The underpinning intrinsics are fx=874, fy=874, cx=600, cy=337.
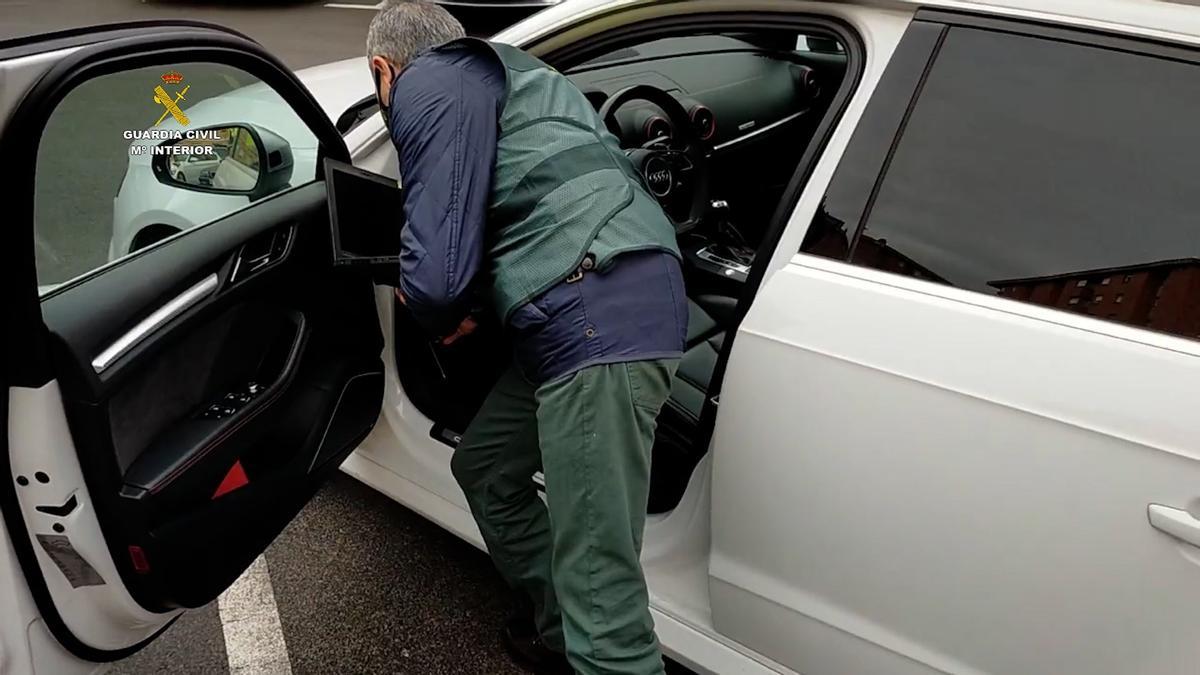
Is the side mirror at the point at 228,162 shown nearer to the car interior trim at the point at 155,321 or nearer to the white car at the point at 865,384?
the white car at the point at 865,384

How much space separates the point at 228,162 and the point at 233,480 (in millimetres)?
901

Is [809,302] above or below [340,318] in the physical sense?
above

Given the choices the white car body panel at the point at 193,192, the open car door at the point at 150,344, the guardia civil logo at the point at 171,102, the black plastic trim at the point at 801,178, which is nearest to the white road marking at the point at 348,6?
the guardia civil logo at the point at 171,102

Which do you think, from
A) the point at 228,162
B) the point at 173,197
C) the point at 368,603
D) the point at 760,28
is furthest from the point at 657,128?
the point at 368,603

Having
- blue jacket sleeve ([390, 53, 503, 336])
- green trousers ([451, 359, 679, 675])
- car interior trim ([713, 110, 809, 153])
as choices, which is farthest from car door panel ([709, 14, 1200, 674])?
car interior trim ([713, 110, 809, 153])

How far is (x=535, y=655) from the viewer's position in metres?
2.04

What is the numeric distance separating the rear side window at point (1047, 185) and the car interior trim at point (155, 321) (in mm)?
1053

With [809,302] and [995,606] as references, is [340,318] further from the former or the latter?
[995,606]

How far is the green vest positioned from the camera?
1518 mm

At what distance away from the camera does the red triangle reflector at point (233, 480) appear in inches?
61.0

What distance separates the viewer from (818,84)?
304cm

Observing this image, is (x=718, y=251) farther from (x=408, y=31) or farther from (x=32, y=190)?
(x=32, y=190)

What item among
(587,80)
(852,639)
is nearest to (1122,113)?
(852,639)

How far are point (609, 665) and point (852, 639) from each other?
423mm
